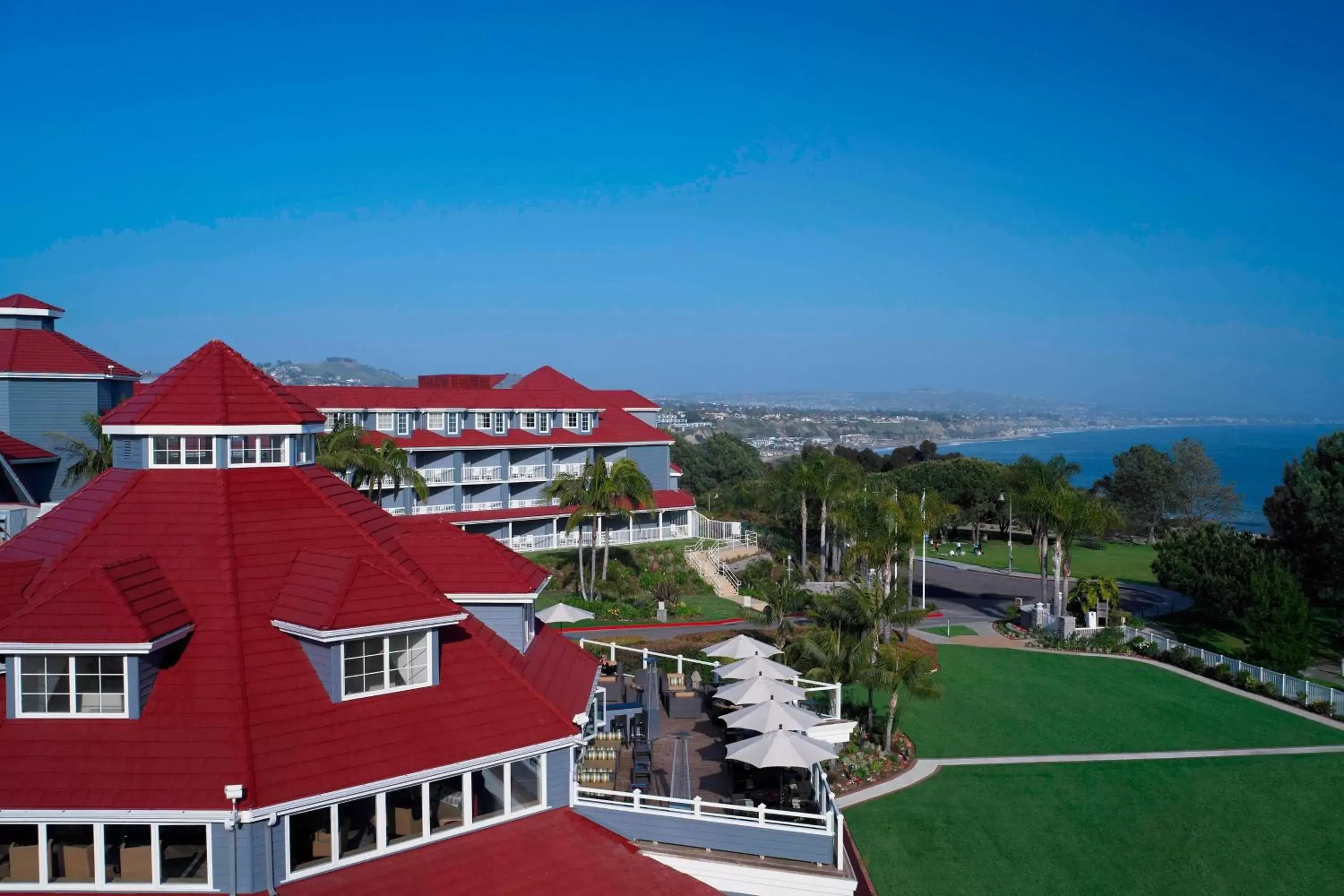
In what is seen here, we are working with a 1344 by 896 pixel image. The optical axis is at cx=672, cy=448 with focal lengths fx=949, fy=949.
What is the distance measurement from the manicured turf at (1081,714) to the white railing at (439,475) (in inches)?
1054

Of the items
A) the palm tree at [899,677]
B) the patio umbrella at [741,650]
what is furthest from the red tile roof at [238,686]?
the palm tree at [899,677]

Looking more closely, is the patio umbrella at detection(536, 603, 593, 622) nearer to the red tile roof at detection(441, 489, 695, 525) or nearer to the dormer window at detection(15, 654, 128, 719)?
the dormer window at detection(15, 654, 128, 719)

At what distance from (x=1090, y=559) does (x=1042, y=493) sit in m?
28.5

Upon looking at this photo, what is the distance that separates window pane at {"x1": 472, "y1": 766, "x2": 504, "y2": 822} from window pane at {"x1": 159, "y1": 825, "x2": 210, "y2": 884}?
410 cm

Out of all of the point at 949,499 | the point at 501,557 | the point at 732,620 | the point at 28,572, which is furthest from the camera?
the point at 949,499

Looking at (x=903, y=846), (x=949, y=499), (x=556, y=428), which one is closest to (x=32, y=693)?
(x=903, y=846)

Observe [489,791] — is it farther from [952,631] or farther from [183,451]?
[952,631]

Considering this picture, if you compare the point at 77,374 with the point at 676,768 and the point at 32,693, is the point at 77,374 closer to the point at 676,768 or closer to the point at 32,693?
Answer: the point at 32,693

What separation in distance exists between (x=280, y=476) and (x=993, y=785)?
18.8m

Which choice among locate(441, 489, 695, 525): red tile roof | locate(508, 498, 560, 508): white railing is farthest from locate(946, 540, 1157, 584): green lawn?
locate(508, 498, 560, 508): white railing

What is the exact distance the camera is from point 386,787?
14.3 metres

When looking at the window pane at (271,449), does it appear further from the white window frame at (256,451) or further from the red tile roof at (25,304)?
the red tile roof at (25,304)

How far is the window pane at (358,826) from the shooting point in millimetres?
14602

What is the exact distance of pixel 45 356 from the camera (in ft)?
135
